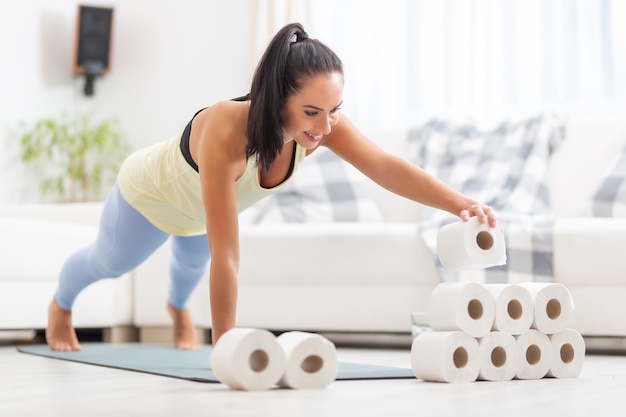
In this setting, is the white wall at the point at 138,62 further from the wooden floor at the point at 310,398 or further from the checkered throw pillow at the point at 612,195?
the wooden floor at the point at 310,398

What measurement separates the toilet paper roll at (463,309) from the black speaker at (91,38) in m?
3.42

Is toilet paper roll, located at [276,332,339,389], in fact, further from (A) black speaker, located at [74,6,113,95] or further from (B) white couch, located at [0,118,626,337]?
(A) black speaker, located at [74,6,113,95]

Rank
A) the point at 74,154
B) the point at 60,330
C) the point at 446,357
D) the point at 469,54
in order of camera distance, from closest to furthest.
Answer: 1. the point at 446,357
2. the point at 60,330
3. the point at 469,54
4. the point at 74,154

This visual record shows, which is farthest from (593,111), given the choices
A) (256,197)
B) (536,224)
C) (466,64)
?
(256,197)

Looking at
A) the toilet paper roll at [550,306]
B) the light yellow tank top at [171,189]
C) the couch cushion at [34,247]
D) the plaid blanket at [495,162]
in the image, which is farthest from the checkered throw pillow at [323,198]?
the toilet paper roll at [550,306]

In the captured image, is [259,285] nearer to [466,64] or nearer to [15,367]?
[15,367]

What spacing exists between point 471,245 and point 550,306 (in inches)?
9.6

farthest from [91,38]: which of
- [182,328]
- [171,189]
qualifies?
[171,189]

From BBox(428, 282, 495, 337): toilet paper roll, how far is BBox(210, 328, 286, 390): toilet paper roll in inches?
15.8

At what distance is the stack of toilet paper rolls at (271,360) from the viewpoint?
1715mm

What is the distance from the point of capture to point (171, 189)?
7.90ft

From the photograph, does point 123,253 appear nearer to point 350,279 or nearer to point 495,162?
point 350,279

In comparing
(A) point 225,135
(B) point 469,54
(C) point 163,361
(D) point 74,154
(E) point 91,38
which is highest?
(E) point 91,38

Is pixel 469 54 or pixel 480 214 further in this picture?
pixel 469 54
